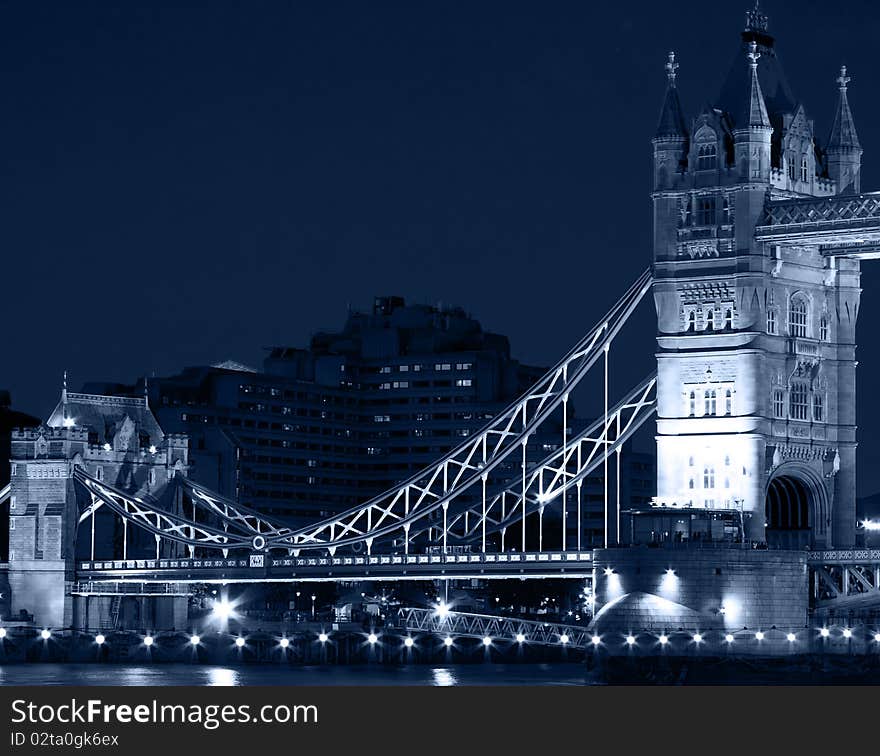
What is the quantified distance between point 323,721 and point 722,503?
4219 centimetres

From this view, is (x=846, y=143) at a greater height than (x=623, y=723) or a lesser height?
greater

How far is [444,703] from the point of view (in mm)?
100000

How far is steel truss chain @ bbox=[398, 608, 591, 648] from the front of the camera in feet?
465

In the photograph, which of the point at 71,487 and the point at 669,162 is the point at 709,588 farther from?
the point at 71,487

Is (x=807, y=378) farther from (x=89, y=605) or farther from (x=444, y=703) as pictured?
(x=89, y=605)

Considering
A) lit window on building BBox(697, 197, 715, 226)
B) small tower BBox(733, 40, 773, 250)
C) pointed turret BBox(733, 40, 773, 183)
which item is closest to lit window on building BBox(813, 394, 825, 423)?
small tower BBox(733, 40, 773, 250)

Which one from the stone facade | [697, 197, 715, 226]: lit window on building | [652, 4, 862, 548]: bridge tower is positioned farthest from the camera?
[697, 197, 715, 226]: lit window on building

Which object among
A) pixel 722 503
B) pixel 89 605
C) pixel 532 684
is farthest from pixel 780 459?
pixel 89 605

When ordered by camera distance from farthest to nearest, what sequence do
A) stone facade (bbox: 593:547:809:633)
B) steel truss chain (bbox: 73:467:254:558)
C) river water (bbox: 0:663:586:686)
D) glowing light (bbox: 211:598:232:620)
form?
glowing light (bbox: 211:598:232:620), steel truss chain (bbox: 73:467:254:558), river water (bbox: 0:663:586:686), stone facade (bbox: 593:547:809:633)

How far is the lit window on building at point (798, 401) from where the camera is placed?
126 metres

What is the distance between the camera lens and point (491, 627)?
5969 inches

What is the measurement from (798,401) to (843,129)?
11306mm

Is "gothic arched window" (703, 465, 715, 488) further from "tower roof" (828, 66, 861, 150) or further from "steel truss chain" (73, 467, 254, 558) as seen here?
"steel truss chain" (73, 467, 254, 558)

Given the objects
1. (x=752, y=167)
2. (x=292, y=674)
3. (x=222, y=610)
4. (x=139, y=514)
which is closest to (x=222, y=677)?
(x=292, y=674)
